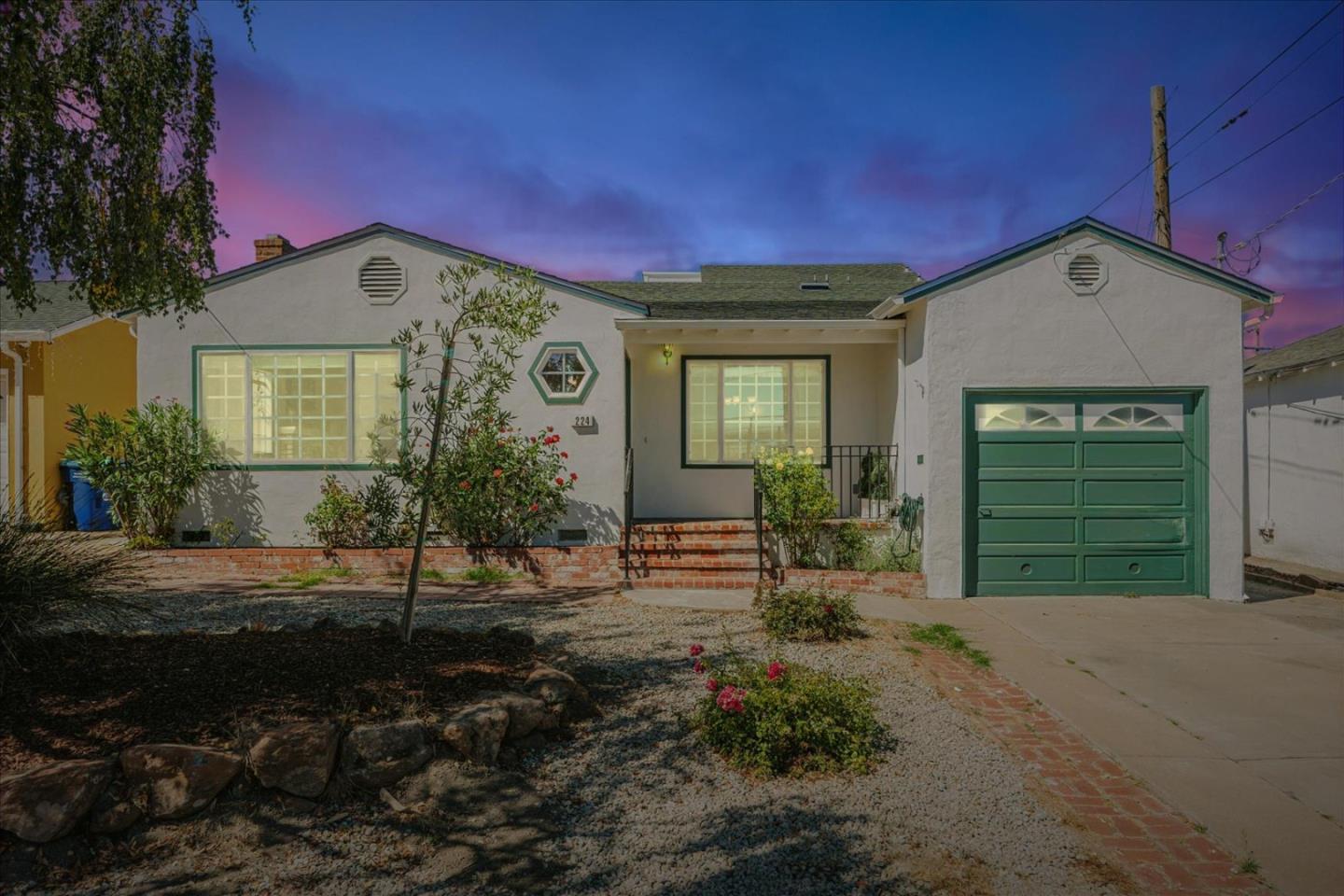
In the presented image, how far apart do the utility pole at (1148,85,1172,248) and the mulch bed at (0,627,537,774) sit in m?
10.4

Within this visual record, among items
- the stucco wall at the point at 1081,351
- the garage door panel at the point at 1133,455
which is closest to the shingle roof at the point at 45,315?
the stucco wall at the point at 1081,351

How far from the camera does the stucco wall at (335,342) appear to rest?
32.0 feet

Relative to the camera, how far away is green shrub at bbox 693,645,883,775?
4.00 meters

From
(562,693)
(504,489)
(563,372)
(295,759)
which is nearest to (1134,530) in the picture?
(563,372)

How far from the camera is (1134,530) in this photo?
859cm

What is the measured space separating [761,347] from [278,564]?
694 cm

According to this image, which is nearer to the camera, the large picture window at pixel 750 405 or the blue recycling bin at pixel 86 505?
the large picture window at pixel 750 405

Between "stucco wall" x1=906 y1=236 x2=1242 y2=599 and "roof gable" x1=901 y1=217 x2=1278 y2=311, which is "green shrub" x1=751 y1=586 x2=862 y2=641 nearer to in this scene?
"stucco wall" x1=906 y1=236 x2=1242 y2=599

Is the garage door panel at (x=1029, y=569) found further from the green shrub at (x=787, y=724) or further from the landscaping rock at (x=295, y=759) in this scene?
the landscaping rock at (x=295, y=759)

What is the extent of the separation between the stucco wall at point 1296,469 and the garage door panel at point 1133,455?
3943mm

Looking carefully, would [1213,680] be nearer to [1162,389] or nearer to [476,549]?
[1162,389]

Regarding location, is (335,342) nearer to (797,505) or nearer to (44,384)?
(797,505)

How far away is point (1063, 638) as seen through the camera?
22.2ft

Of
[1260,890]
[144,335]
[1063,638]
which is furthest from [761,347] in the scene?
[1260,890]
